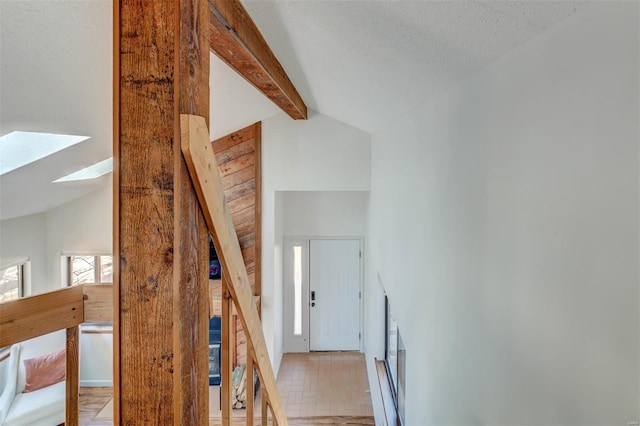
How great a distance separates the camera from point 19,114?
6.94 ft

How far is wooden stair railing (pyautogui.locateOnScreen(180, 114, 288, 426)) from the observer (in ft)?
3.15

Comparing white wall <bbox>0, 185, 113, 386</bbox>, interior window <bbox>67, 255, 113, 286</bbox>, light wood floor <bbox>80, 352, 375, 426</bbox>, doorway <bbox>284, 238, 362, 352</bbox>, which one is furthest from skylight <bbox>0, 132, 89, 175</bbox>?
doorway <bbox>284, 238, 362, 352</bbox>

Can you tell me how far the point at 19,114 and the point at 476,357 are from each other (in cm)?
245

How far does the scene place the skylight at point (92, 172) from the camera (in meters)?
4.07

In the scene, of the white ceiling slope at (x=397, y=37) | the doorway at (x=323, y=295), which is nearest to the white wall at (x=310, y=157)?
the doorway at (x=323, y=295)

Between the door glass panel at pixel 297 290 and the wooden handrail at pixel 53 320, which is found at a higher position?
the wooden handrail at pixel 53 320

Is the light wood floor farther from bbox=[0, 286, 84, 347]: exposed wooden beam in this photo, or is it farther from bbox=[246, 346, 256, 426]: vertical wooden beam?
bbox=[0, 286, 84, 347]: exposed wooden beam

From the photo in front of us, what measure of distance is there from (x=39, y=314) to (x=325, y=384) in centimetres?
488

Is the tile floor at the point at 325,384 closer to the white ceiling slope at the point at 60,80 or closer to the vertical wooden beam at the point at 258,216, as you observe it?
the vertical wooden beam at the point at 258,216

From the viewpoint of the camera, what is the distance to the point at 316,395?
5.11m

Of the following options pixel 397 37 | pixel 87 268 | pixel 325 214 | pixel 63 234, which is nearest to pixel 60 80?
pixel 397 37

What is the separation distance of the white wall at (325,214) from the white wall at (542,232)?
162 inches

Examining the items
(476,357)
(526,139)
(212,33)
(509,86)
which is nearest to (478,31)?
(509,86)

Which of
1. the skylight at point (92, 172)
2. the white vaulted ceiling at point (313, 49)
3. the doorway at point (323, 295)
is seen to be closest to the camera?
the white vaulted ceiling at point (313, 49)
